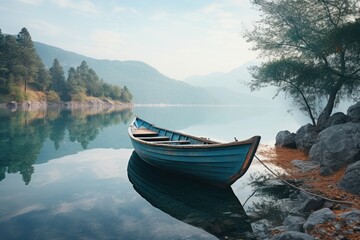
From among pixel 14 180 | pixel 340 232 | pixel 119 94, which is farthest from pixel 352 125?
pixel 119 94

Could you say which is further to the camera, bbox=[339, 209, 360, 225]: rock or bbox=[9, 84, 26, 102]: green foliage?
bbox=[9, 84, 26, 102]: green foliage

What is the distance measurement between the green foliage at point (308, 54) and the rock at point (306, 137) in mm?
2647

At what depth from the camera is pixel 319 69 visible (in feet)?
75.9

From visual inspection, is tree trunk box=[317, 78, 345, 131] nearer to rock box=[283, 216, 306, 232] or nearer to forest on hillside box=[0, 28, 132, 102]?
rock box=[283, 216, 306, 232]

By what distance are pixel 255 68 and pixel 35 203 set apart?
76.6ft

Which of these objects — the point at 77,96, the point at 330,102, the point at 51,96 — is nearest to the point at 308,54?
the point at 330,102

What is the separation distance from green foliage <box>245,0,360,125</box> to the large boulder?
8.90 m

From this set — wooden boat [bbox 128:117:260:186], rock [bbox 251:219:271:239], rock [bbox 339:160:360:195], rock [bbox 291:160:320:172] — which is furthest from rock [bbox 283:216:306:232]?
rock [bbox 291:160:320:172]

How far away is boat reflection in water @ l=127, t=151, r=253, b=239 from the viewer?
28.0 feet

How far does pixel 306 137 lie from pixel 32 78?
3661 inches

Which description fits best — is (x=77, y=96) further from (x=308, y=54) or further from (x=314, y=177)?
(x=314, y=177)

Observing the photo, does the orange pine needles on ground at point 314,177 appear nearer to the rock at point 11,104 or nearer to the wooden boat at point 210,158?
the wooden boat at point 210,158

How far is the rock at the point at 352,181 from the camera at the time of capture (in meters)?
10.2

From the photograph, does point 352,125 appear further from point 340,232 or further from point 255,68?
point 255,68
